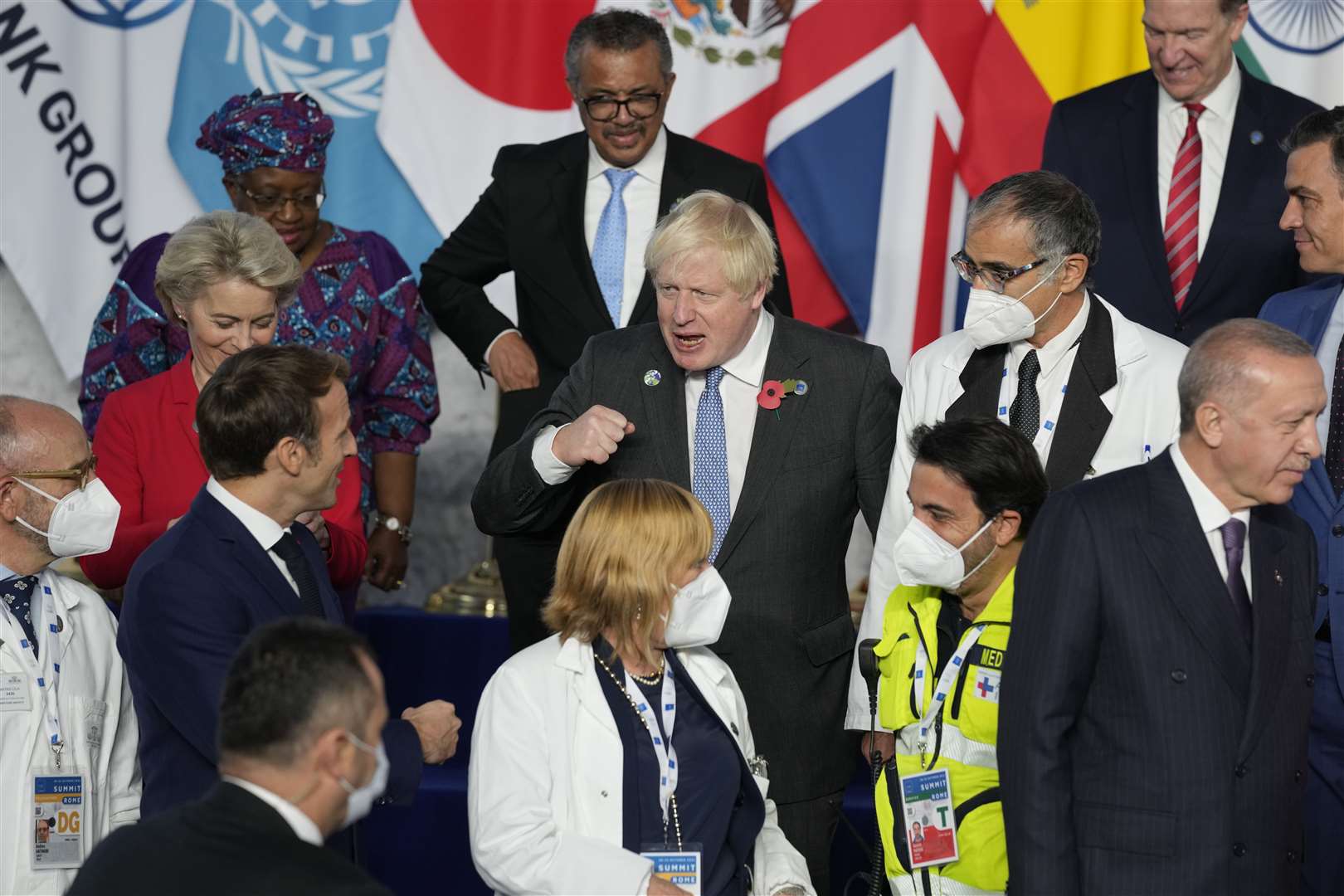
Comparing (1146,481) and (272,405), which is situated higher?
(272,405)

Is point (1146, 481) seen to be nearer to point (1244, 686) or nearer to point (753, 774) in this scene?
point (1244, 686)

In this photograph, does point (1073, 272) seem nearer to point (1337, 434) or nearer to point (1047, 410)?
point (1047, 410)

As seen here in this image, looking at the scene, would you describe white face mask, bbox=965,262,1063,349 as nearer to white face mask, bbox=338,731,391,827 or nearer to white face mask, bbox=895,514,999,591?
white face mask, bbox=895,514,999,591

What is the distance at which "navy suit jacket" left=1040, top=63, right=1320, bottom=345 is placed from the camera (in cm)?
494

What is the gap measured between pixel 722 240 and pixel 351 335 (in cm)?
142

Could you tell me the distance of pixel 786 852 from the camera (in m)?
3.48

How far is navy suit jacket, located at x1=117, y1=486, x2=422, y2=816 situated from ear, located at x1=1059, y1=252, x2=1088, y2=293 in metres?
1.72

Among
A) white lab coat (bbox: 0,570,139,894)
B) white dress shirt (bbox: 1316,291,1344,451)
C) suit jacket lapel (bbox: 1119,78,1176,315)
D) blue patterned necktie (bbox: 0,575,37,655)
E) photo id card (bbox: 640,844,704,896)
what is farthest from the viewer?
suit jacket lapel (bbox: 1119,78,1176,315)

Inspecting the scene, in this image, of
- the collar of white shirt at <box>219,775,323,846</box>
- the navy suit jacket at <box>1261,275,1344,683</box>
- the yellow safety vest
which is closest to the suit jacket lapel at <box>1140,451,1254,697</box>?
the yellow safety vest

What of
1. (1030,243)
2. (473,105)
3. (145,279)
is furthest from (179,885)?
(473,105)

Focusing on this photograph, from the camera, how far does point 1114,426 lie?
390 cm

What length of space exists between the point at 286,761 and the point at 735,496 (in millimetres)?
1776

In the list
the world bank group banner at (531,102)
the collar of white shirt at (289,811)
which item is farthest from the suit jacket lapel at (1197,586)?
the world bank group banner at (531,102)

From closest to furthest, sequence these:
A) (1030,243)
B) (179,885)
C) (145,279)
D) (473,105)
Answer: (179,885) < (1030,243) < (145,279) < (473,105)
